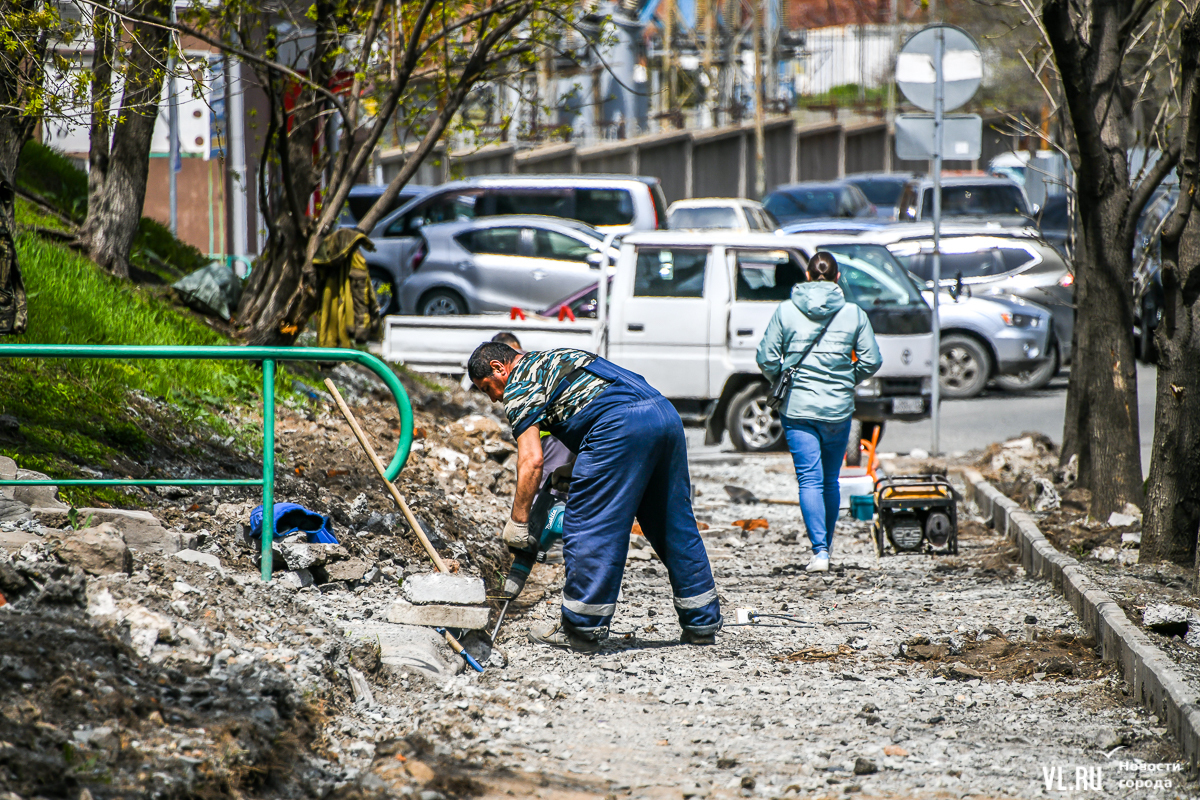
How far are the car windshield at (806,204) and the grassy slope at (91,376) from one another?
707 inches

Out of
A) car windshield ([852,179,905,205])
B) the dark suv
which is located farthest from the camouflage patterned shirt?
car windshield ([852,179,905,205])

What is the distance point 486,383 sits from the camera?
5.53 meters

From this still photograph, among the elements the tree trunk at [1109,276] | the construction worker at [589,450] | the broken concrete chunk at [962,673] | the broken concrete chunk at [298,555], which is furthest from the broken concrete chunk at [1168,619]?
the broken concrete chunk at [298,555]

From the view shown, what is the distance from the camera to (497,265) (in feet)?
58.5

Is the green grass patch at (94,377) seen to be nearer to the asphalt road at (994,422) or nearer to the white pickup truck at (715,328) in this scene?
the white pickup truck at (715,328)

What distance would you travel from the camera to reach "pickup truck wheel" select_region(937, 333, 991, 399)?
15.3 metres

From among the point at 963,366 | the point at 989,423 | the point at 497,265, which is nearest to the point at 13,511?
the point at 989,423

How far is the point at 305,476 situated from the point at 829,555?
3.28m

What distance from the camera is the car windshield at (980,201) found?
2300 cm

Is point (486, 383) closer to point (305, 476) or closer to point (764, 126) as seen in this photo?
point (305, 476)

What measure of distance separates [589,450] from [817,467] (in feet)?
8.82

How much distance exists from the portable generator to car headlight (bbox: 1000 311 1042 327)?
7.61 meters

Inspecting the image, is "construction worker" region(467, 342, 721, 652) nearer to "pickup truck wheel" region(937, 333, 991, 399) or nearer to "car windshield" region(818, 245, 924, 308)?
"car windshield" region(818, 245, 924, 308)

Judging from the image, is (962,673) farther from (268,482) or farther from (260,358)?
(260,358)
